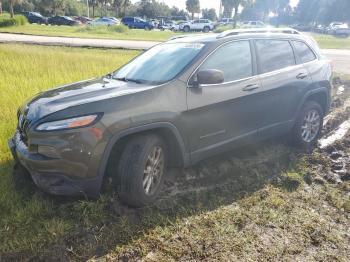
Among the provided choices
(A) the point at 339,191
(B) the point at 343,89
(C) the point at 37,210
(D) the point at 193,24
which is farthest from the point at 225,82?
(D) the point at 193,24

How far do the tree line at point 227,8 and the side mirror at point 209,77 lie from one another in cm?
5284

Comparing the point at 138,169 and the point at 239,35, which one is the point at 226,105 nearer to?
the point at 239,35

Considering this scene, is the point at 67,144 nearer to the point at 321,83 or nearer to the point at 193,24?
the point at 321,83

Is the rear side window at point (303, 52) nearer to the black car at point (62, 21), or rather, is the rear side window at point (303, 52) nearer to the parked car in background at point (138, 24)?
the parked car in background at point (138, 24)

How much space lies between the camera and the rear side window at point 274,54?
4.77m

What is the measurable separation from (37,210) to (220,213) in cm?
176

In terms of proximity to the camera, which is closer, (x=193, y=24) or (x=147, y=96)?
(x=147, y=96)

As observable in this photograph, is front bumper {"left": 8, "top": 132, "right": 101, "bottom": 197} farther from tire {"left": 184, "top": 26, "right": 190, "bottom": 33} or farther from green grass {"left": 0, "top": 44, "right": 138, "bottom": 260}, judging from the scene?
tire {"left": 184, "top": 26, "right": 190, "bottom": 33}

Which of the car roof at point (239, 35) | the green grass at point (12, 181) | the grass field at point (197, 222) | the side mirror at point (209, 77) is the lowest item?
the grass field at point (197, 222)

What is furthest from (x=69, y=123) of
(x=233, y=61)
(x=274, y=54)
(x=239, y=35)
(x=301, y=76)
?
(x=301, y=76)

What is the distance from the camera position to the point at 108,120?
3322 millimetres

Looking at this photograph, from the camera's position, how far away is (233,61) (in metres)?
4.43

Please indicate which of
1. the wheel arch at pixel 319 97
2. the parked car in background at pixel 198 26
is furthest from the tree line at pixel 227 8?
the wheel arch at pixel 319 97

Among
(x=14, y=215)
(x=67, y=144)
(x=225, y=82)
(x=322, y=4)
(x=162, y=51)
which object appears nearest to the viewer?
(x=67, y=144)
